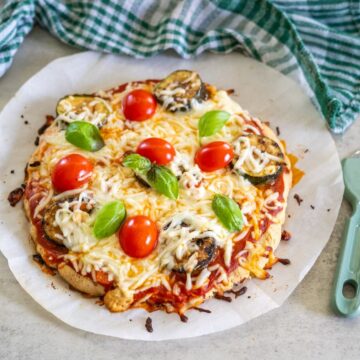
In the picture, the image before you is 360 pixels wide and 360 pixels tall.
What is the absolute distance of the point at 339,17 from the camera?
18.6ft

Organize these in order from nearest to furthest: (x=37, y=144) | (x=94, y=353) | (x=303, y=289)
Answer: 1. (x=94, y=353)
2. (x=303, y=289)
3. (x=37, y=144)

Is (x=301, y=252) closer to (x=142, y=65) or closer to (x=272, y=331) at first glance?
(x=272, y=331)

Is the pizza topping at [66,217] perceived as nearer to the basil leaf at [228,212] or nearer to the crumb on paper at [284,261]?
the basil leaf at [228,212]

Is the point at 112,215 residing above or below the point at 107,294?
above

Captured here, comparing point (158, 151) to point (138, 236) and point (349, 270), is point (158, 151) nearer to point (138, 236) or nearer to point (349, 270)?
point (138, 236)

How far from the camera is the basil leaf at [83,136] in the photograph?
14.6ft

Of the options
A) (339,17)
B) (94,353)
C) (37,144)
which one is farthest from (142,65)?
(94,353)

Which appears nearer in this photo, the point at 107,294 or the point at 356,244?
the point at 107,294

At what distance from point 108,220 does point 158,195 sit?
0.45 metres

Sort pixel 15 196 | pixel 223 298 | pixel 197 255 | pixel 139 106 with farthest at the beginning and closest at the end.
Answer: pixel 139 106
pixel 15 196
pixel 223 298
pixel 197 255

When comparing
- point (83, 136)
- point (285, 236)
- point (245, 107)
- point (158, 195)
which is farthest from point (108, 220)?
point (245, 107)

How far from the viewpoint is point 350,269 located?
4164mm

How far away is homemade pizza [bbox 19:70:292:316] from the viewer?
3.92 meters

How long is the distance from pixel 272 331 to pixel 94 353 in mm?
1209
